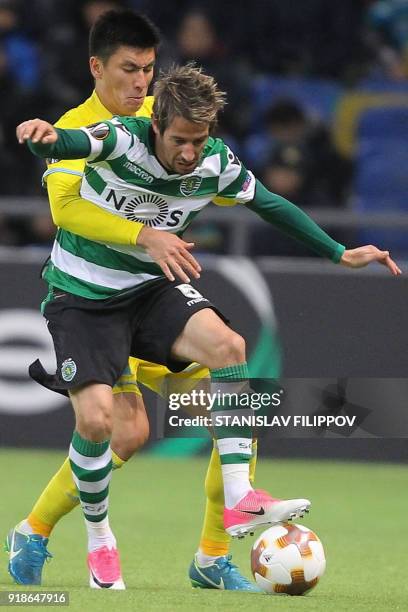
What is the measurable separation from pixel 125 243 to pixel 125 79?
1.15 meters

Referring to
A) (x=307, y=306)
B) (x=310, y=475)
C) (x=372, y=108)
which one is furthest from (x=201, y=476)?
(x=372, y=108)

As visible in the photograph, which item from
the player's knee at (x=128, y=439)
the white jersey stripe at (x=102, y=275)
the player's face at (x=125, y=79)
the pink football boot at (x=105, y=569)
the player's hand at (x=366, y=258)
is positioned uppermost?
the player's face at (x=125, y=79)

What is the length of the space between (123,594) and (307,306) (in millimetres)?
4940

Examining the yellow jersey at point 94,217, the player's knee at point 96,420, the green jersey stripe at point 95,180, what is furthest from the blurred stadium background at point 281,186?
the green jersey stripe at point 95,180

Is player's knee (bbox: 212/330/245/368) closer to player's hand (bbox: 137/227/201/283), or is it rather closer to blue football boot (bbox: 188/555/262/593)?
player's hand (bbox: 137/227/201/283)

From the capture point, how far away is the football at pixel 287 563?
241 inches

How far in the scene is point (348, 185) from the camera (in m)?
12.5

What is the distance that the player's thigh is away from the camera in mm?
6055

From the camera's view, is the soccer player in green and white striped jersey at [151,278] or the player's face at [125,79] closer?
the soccer player in green and white striped jersey at [151,278]

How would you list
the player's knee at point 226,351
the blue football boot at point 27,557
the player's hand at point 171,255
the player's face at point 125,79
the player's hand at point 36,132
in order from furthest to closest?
the player's face at point 125,79 < the blue football boot at point 27,557 < the player's knee at point 226,351 < the player's hand at point 171,255 < the player's hand at point 36,132

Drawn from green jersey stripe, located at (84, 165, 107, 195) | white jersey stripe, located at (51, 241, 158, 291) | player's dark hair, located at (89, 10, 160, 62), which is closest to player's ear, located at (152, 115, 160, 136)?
green jersey stripe, located at (84, 165, 107, 195)

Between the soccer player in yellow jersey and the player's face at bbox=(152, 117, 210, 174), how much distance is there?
28 centimetres

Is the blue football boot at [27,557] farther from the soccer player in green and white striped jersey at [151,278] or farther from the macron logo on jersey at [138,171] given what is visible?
the macron logo on jersey at [138,171]

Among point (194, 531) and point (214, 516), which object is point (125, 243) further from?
point (194, 531)
